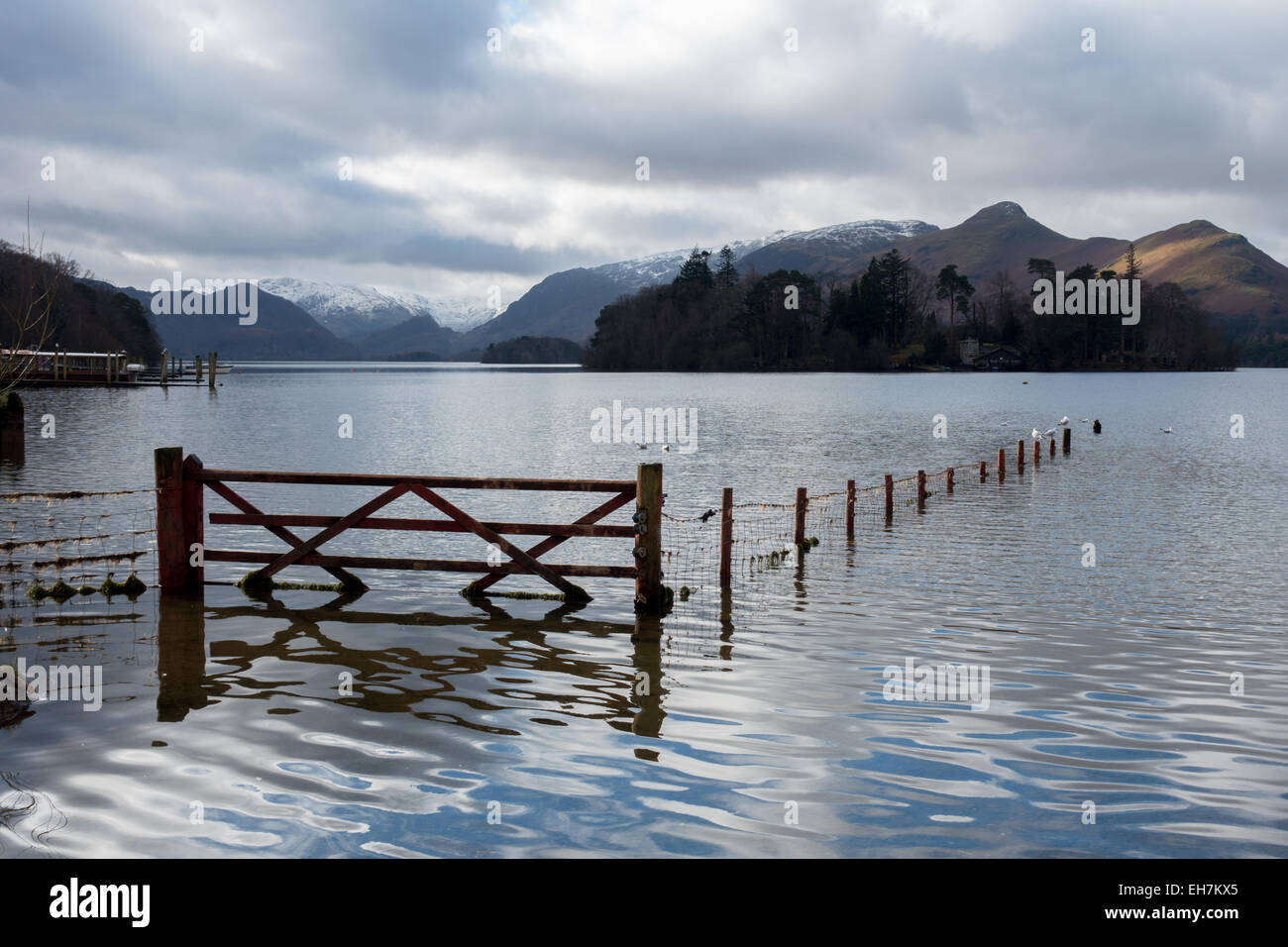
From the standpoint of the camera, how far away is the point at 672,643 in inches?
583

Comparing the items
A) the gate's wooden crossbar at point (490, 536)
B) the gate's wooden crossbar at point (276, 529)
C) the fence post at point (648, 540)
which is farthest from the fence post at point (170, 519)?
the fence post at point (648, 540)

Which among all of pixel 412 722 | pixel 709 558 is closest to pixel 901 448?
pixel 709 558

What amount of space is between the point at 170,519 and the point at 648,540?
7905 millimetres

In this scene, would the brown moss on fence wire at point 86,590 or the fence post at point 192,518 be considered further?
the brown moss on fence wire at point 86,590

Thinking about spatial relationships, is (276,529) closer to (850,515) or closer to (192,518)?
(192,518)

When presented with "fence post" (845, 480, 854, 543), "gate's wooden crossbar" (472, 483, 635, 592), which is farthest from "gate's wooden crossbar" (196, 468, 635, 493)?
"fence post" (845, 480, 854, 543)

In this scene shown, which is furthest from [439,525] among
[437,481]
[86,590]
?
[86,590]

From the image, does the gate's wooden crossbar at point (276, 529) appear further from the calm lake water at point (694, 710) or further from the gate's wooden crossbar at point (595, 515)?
the gate's wooden crossbar at point (595, 515)

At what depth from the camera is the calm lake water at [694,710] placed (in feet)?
26.9

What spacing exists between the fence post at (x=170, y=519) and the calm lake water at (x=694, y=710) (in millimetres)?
563

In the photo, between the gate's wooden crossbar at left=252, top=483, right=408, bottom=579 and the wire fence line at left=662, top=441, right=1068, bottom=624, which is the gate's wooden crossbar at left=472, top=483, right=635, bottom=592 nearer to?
the wire fence line at left=662, top=441, right=1068, bottom=624
